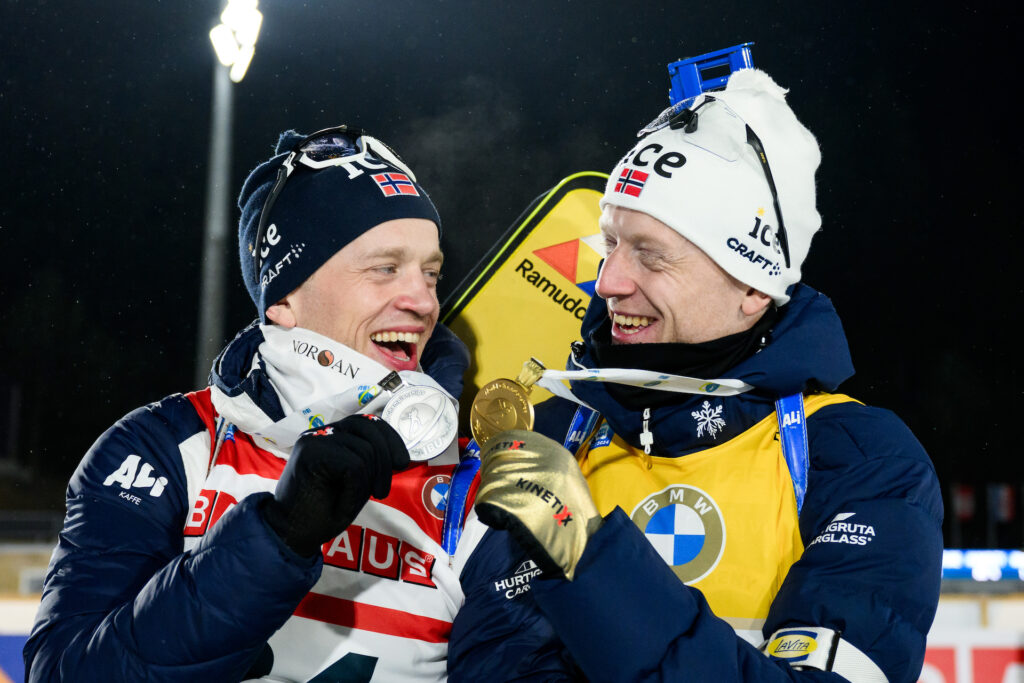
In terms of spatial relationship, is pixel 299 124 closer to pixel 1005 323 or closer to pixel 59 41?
pixel 59 41

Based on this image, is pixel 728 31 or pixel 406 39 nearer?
pixel 728 31

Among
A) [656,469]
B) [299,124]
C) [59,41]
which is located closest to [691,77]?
[656,469]

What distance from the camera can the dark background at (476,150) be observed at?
35.8 feet

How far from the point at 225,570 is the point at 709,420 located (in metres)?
1.00

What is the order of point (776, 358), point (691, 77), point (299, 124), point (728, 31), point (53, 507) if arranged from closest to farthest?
point (776, 358), point (691, 77), point (728, 31), point (299, 124), point (53, 507)

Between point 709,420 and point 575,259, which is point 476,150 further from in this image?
point 709,420

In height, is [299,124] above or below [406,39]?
below

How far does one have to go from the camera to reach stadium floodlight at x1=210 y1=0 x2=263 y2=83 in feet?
21.0

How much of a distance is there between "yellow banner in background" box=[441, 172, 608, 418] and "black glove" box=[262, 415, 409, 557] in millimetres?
1045

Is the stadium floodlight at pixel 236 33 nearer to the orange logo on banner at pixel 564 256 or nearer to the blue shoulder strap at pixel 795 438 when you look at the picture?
the orange logo on banner at pixel 564 256

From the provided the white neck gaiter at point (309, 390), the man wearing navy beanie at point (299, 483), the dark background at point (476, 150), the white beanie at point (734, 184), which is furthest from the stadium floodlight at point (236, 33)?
the white beanie at point (734, 184)

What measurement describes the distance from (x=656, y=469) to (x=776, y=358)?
0.34 metres

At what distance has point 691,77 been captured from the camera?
2.53 m

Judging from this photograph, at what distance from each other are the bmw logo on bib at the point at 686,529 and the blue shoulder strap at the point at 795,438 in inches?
6.4
